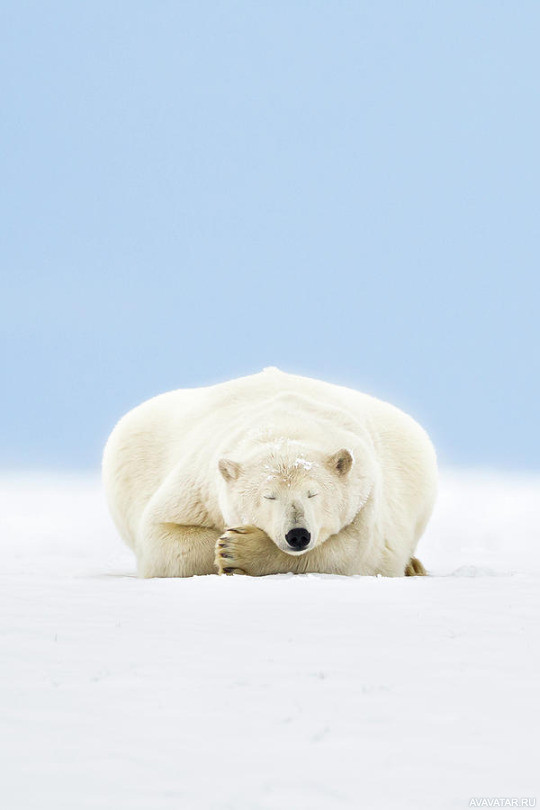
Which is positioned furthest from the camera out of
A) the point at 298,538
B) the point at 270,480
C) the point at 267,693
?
the point at 270,480

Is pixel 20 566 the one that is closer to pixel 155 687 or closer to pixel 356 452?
pixel 356 452

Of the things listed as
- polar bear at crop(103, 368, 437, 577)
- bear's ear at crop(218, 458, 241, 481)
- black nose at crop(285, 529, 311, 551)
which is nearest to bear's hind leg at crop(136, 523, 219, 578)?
polar bear at crop(103, 368, 437, 577)

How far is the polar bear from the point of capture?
9.48m

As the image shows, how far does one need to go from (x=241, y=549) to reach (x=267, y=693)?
3778 millimetres

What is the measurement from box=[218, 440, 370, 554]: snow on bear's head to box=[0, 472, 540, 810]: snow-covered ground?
0.47 meters

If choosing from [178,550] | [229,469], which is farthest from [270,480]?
[178,550]

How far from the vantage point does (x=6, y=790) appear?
445 cm

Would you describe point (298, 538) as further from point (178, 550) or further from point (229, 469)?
point (178, 550)

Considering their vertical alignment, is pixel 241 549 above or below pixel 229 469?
below

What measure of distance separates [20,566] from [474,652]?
8433 millimetres

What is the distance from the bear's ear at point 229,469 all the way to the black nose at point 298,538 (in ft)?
2.98

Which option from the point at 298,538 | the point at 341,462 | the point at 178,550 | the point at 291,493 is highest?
the point at 341,462

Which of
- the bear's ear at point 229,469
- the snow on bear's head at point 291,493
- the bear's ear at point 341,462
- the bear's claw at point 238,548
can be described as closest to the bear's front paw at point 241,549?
the bear's claw at point 238,548

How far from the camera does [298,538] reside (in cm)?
905
